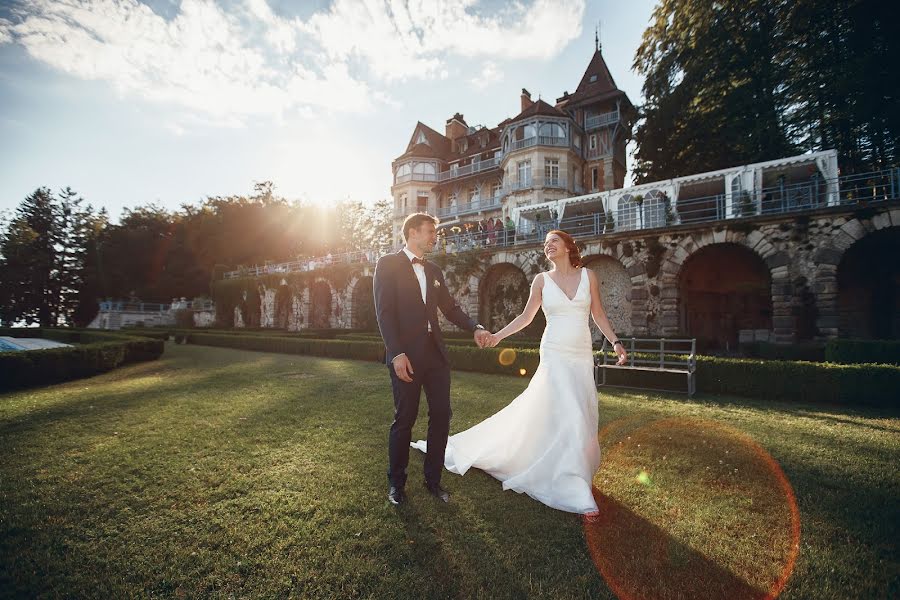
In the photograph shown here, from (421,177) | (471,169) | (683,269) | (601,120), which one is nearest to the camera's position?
(683,269)

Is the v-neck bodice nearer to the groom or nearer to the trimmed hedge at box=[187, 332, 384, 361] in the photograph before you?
the groom

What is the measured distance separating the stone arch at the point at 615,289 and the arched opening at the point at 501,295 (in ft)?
13.5

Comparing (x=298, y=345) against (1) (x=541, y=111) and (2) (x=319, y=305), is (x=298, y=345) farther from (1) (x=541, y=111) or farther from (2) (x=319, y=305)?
(1) (x=541, y=111)

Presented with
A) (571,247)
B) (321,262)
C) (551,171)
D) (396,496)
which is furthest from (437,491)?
(321,262)

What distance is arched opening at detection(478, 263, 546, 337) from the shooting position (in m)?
22.9

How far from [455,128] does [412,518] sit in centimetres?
4359

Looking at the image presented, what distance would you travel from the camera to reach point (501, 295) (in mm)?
23672

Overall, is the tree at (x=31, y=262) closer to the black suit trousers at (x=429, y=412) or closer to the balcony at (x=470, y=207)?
the balcony at (x=470, y=207)

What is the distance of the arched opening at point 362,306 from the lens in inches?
1205

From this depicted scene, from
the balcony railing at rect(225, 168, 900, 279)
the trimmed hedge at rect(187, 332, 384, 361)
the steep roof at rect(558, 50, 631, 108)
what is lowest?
the trimmed hedge at rect(187, 332, 384, 361)

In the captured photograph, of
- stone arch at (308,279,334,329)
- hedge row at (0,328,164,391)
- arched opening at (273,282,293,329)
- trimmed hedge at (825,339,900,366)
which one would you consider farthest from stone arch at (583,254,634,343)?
arched opening at (273,282,293,329)

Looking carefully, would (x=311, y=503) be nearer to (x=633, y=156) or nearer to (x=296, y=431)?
(x=296, y=431)

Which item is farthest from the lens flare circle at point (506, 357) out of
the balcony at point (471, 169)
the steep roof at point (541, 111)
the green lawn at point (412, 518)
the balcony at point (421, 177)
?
the balcony at point (421, 177)

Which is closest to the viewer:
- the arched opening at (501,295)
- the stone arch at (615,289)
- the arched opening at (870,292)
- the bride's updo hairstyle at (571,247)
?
the bride's updo hairstyle at (571,247)
